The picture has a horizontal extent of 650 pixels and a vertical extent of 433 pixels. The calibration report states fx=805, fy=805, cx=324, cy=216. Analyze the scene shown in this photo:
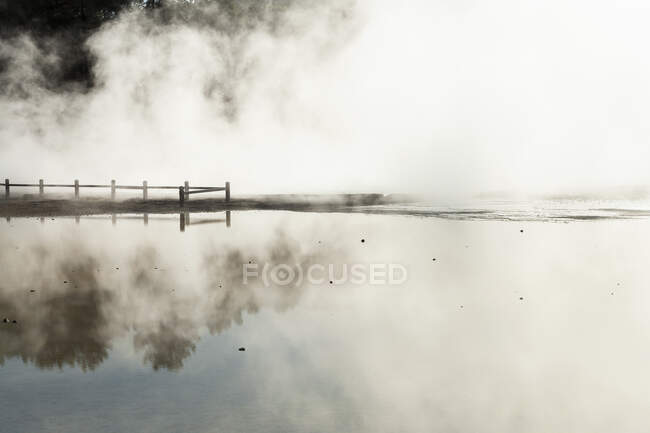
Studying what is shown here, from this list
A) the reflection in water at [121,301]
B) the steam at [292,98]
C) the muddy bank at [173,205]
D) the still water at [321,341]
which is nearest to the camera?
the still water at [321,341]

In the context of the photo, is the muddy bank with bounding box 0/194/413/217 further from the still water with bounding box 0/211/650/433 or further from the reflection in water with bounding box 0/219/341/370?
the reflection in water with bounding box 0/219/341/370

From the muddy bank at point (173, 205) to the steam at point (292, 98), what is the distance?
14596 mm

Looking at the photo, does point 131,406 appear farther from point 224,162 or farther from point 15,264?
point 224,162

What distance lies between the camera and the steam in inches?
2291

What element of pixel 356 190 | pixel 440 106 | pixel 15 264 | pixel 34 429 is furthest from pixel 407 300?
pixel 440 106

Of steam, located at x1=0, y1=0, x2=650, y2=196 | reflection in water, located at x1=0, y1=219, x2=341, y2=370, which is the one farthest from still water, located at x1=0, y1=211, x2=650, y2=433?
steam, located at x1=0, y1=0, x2=650, y2=196

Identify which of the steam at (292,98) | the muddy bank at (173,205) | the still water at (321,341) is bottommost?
the still water at (321,341)

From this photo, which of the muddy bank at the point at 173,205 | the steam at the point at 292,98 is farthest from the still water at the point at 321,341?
the steam at the point at 292,98

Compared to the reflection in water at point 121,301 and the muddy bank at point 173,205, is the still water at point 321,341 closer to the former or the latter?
the reflection in water at point 121,301

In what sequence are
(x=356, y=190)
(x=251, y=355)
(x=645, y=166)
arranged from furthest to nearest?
(x=645, y=166) → (x=356, y=190) → (x=251, y=355)

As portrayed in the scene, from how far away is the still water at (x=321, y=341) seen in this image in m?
5.91

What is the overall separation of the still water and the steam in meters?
42.3

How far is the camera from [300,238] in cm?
2031

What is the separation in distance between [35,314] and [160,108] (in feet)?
169
